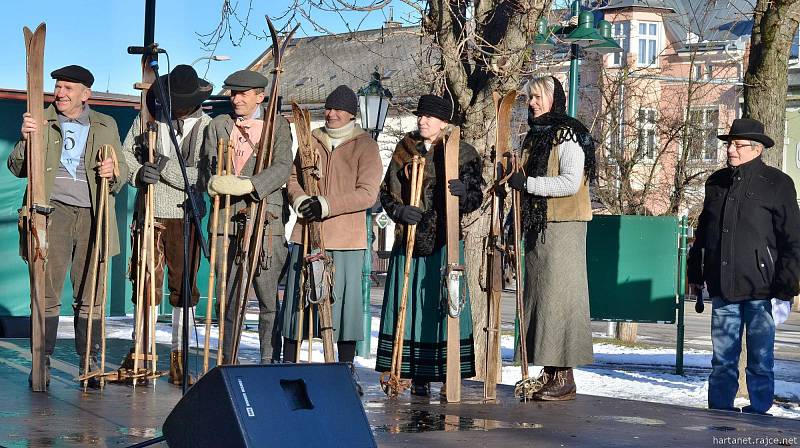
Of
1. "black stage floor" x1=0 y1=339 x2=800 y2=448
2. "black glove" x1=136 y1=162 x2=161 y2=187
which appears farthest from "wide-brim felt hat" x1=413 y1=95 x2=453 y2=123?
"black stage floor" x1=0 y1=339 x2=800 y2=448

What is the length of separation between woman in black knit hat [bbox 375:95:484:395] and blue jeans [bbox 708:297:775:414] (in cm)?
165

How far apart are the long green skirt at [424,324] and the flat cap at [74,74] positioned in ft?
7.02

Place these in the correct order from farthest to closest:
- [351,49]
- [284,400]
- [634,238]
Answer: [351,49]
[634,238]
[284,400]

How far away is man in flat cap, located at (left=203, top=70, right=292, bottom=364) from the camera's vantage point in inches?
292

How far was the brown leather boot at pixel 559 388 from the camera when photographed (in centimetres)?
764

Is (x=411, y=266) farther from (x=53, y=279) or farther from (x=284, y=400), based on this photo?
(x=284, y=400)

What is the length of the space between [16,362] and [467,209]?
11.5 feet

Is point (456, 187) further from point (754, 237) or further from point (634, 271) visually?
point (634, 271)

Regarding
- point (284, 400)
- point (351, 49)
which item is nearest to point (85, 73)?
point (284, 400)

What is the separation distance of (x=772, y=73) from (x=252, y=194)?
17.3ft

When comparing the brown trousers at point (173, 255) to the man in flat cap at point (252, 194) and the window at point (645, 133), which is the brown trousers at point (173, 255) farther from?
the window at point (645, 133)

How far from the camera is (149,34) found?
7355mm

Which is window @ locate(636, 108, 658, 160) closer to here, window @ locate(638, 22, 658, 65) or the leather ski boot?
the leather ski boot

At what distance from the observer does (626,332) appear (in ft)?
52.2
